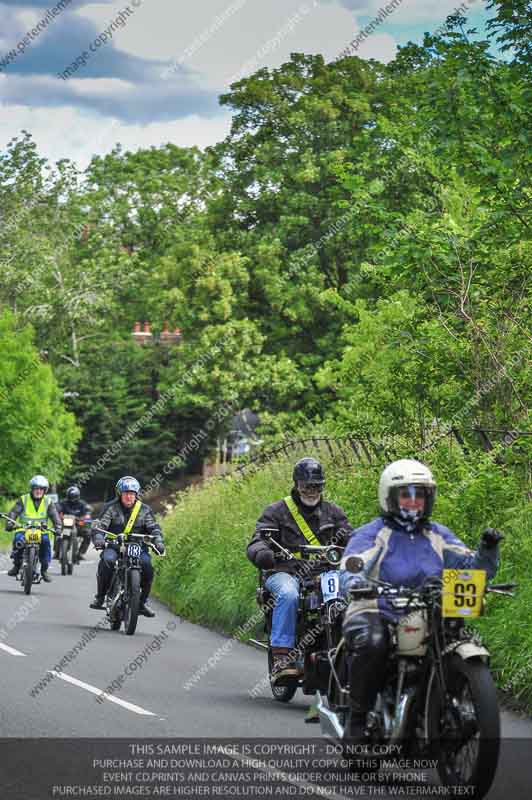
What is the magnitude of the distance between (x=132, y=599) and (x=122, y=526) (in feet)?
3.84

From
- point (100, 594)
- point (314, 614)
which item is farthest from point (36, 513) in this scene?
point (314, 614)

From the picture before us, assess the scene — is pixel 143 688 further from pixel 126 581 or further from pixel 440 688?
pixel 440 688

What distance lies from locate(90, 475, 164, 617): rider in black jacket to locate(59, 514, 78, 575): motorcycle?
12.9 m

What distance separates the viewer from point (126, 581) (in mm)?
19000

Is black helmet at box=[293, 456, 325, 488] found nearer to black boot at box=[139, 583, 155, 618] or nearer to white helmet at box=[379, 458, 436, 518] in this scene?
white helmet at box=[379, 458, 436, 518]

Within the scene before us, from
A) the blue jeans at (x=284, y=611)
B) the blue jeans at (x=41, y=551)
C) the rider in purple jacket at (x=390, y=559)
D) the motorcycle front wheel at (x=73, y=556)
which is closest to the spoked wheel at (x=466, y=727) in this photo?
the rider in purple jacket at (x=390, y=559)

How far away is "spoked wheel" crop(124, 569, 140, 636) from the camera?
18703mm

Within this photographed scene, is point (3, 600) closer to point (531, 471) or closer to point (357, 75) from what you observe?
point (531, 471)

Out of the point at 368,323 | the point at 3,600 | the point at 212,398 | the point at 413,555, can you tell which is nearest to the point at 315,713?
Answer: the point at 413,555

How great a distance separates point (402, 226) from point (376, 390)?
8.01ft

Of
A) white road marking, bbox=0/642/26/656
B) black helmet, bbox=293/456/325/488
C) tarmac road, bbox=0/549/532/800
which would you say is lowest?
white road marking, bbox=0/642/26/656

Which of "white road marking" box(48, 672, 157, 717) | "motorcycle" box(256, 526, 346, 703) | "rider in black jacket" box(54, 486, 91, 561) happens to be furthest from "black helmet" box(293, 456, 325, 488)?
"rider in black jacket" box(54, 486, 91, 561)

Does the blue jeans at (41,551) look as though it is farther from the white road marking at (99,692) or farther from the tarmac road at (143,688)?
the white road marking at (99,692)

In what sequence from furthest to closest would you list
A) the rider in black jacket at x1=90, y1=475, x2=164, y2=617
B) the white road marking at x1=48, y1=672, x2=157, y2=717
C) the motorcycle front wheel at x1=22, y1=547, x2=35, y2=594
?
the motorcycle front wheel at x1=22, y1=547, x2=35, y2=594, the rider in black jacket at x1=90, y1=475, x2=164, y2=617, the white road marking at x1=48, y1=672, x2=157, y2=717
